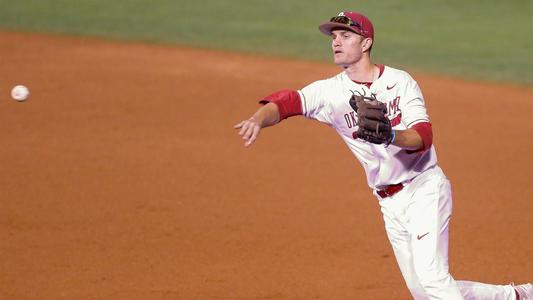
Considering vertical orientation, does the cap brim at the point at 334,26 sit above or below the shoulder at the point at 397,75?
above

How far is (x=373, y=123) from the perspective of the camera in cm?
599

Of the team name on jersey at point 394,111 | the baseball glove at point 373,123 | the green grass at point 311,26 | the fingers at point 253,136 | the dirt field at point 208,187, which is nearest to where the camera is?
the baseball glove at point 373,123

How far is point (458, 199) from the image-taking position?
10.4m

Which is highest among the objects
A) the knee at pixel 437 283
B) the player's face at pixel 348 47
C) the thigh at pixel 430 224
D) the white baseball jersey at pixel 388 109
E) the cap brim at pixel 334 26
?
the cap brim at pixel 334 26

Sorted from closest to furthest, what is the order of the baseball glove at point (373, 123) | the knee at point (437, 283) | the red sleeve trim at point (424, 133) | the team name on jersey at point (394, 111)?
the baseball glove at point (373, 123)
the red sleeve trim at point (424, 133)
the knee at point (437, 283)
the team name on jersey at point (394, 111)

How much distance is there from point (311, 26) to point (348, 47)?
10.8 meters

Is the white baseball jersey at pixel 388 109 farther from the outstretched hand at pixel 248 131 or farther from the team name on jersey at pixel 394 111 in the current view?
the outstretched hand at pixel 248 131

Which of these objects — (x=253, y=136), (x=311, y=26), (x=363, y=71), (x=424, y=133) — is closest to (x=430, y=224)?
(x=424, y=133)

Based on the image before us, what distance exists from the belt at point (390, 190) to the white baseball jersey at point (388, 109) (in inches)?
1.4

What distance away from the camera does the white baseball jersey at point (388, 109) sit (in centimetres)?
674

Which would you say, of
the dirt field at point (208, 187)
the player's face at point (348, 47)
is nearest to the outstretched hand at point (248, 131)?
the player's face at point (348, 47)

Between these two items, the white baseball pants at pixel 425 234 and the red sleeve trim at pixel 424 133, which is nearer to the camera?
the red sleeve trim at pixel 424 133

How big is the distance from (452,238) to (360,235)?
33.1 inches

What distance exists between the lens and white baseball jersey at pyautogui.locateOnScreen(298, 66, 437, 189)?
22.1 ft
